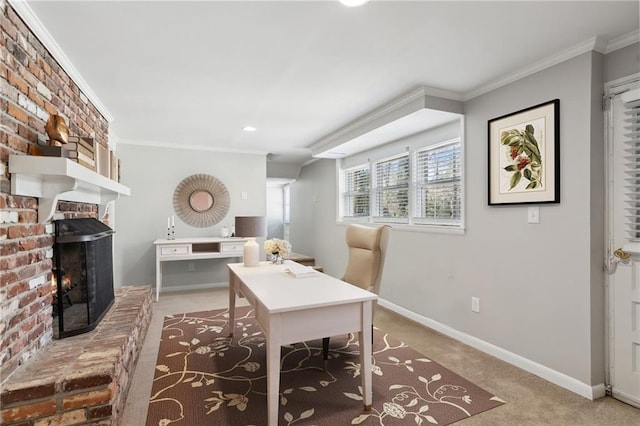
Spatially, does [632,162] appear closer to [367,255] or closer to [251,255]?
[367,255]

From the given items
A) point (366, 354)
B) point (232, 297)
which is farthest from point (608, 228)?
point (232, 297)

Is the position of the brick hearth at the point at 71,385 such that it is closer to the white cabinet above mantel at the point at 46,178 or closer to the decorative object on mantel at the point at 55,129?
the white cabinet above mantel at the point at 46,178

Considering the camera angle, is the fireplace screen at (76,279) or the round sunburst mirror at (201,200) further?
the round sunburst mirror at (201,200)

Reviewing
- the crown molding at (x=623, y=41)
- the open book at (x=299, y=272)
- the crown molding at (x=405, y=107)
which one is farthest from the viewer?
the crown molding at (x=405, y=107)

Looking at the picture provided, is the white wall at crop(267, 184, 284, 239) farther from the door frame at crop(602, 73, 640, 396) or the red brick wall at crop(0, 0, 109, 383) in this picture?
the door frame at crop(602, 73, 640, 396)

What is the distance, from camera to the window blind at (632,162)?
76.4 inches

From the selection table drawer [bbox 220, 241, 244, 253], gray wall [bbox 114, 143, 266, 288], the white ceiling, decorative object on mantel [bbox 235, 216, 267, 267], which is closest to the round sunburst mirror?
gray wall [bbox 114, 143, 266, 288]

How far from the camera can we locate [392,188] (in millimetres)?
4117

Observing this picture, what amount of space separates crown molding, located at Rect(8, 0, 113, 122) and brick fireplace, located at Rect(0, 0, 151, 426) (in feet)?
0.10

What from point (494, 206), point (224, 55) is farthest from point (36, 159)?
point (494, 206)

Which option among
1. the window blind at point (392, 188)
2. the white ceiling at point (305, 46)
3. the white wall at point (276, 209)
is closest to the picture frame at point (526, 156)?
the white ceiling at point (305, 46)

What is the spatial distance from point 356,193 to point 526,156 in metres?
2.71

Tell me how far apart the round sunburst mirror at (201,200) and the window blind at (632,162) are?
462 centimetres

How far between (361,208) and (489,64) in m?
2.77
